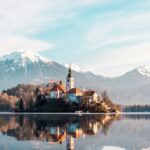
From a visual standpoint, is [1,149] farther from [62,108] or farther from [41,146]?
[62,108]

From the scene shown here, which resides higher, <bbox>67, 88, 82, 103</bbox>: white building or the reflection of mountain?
<bbox>67, 88, 82, 103</bbox>: white building

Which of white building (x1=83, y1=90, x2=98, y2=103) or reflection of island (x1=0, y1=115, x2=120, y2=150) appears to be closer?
reflection of island (x1=0, y1=115, x2=120, y2=150)

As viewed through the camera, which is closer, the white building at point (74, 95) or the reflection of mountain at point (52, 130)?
the reflection of mountain at point (52, 130)

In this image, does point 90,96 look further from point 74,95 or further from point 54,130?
point 54,130

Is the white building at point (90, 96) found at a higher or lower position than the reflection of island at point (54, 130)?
higher

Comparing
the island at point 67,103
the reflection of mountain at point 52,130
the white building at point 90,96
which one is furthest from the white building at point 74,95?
the reflection of mountain at point 52,130

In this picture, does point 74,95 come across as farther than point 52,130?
Yes

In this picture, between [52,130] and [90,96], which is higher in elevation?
[90,96]

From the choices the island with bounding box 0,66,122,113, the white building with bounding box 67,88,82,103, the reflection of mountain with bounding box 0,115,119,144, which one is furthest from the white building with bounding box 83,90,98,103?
the reflection of mountain with bounding box 0,115,119,144

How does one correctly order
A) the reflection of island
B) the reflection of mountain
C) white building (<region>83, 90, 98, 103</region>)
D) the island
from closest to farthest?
the reflection of island < the reflection of mountain < the island < white building (<region>83, 90, 98, 103</region>)

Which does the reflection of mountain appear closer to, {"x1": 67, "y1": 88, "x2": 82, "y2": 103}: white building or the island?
the island

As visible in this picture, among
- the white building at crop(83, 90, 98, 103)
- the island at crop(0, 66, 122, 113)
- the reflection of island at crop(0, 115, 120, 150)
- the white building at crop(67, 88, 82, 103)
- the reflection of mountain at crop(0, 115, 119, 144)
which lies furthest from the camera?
the white building at crop(67, 88, 82, 103)

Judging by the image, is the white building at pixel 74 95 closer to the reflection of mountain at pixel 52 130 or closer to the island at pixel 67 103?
the island at pixel 67 103

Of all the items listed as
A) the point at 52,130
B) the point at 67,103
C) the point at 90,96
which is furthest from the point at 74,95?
the point at 52,130
